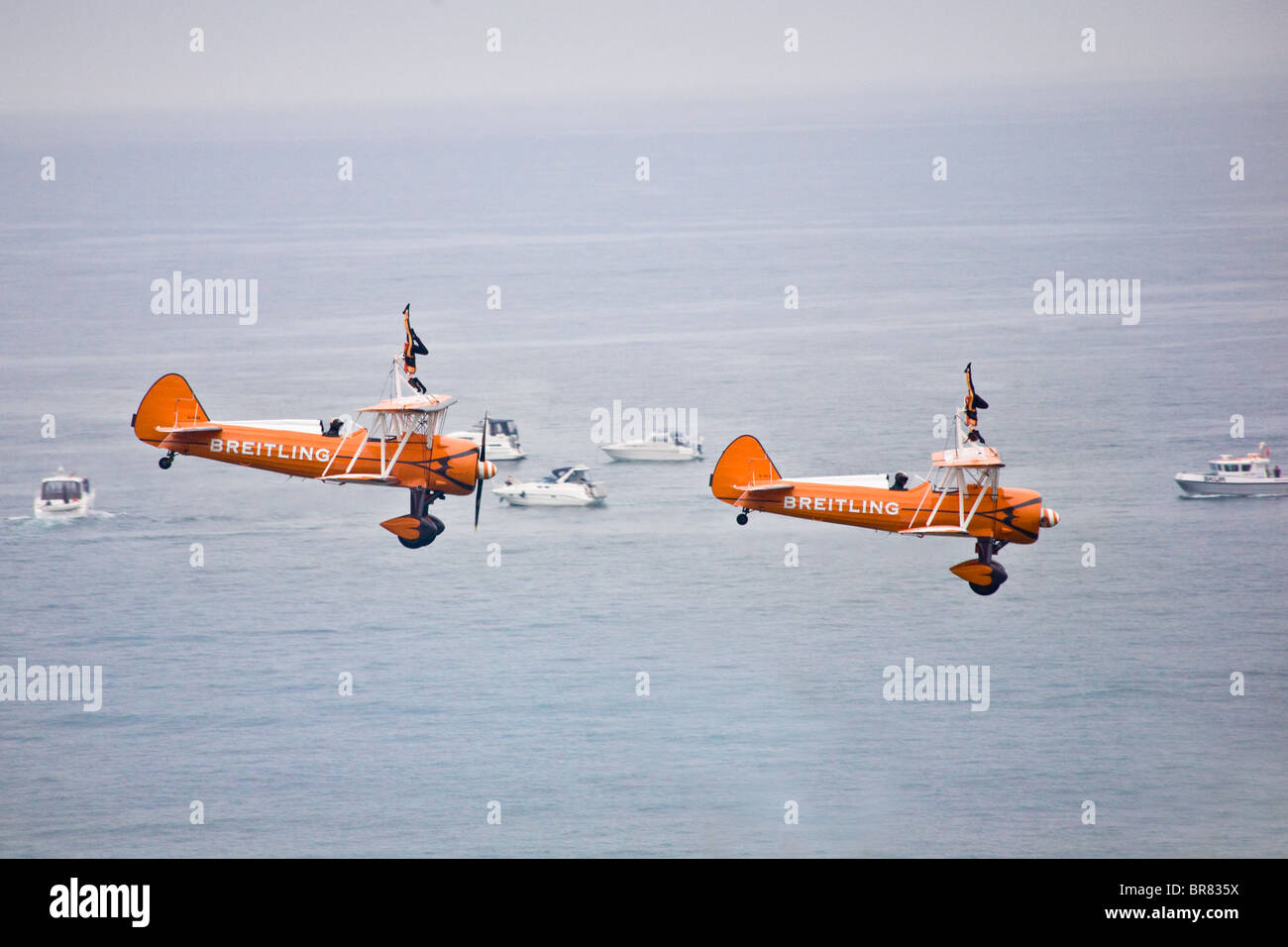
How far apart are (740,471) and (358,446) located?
19.1m

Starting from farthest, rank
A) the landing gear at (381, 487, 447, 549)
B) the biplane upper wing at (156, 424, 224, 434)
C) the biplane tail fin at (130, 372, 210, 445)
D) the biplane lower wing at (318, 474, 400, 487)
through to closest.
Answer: the biplane tail fin at (130, 372, 210, 445)
the biplane upper wing at (156, 424, 224, 434)
the landing gear at (381, 487, 447, 549)
the biplane lower wing at (318, 474, 400, 487)

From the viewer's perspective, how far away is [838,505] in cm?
9525

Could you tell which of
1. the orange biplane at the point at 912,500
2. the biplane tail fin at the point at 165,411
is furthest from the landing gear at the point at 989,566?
the biplane tail fin at the point at 165,411

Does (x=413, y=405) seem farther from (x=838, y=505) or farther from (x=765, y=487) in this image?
(x=838, y=505)

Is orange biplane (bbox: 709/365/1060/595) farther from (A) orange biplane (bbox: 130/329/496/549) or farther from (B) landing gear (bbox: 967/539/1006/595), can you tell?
(A) orange biplane (bbox: 130/329/496/549)

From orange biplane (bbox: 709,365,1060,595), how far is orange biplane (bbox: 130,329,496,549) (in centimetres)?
1283

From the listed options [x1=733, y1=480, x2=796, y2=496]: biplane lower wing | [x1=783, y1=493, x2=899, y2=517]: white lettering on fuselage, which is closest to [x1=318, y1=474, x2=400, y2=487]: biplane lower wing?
[x1=733, y1=480, x2=796, y2=496]: biplane lower wing

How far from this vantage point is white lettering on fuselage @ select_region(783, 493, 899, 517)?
9506 cm

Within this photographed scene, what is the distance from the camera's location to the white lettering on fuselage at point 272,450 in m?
95.0

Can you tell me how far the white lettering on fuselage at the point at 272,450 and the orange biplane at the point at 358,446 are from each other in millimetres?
49

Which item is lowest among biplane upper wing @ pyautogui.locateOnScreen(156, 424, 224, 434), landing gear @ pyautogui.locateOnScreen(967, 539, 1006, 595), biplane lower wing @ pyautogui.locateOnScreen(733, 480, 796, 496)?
landing gear @ pyautogui.locateOnScreen(967, 539, 1006, 595)

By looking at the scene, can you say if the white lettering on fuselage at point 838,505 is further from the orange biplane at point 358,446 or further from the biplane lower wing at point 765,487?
the orange biplane at point 358,446
